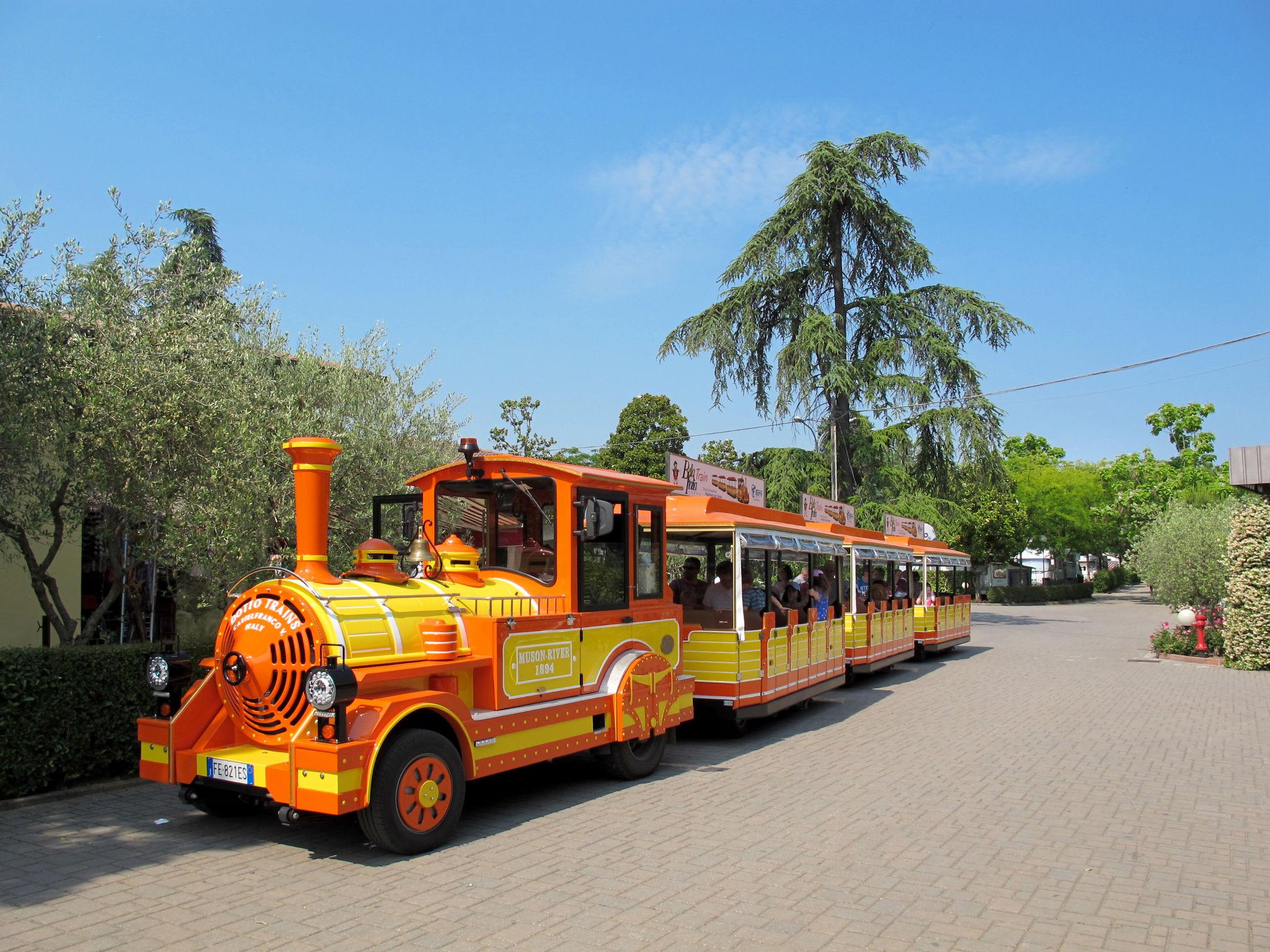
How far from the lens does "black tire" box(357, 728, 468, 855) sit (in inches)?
210

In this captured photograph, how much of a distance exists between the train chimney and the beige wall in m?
7.73

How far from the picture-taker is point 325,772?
5.05m

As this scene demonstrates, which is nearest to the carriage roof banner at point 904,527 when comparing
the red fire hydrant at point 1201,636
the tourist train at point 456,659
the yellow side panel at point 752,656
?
the red fire hydrant at point 1201,636

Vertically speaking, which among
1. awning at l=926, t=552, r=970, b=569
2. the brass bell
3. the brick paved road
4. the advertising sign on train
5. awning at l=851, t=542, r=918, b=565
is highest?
the advertising sign on train

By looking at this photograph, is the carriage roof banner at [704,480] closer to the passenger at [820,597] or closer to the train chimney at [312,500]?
the passenger at [820,597]

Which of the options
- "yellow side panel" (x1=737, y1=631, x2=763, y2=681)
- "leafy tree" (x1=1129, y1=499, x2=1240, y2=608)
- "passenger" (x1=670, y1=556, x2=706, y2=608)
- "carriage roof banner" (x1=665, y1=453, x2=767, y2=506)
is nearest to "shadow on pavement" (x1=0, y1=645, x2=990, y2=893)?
"yellow side panel" (x1=737, y1=631, x2=763, y2=681)

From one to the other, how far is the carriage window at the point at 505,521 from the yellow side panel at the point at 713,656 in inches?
115

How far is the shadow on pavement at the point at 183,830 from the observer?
5.27 metres

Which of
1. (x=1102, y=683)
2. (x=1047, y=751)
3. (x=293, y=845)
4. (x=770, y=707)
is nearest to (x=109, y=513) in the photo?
(x=293, y=845)

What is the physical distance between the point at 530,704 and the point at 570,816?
2.90 feet

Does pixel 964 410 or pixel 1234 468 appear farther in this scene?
pixel 964 410

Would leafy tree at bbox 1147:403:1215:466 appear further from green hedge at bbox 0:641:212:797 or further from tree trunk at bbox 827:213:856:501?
green hedge at bbox 0:641:212:797

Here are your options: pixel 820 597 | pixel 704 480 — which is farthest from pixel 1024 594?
pixel 704 480

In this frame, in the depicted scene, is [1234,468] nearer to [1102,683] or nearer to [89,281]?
[1102,683]
